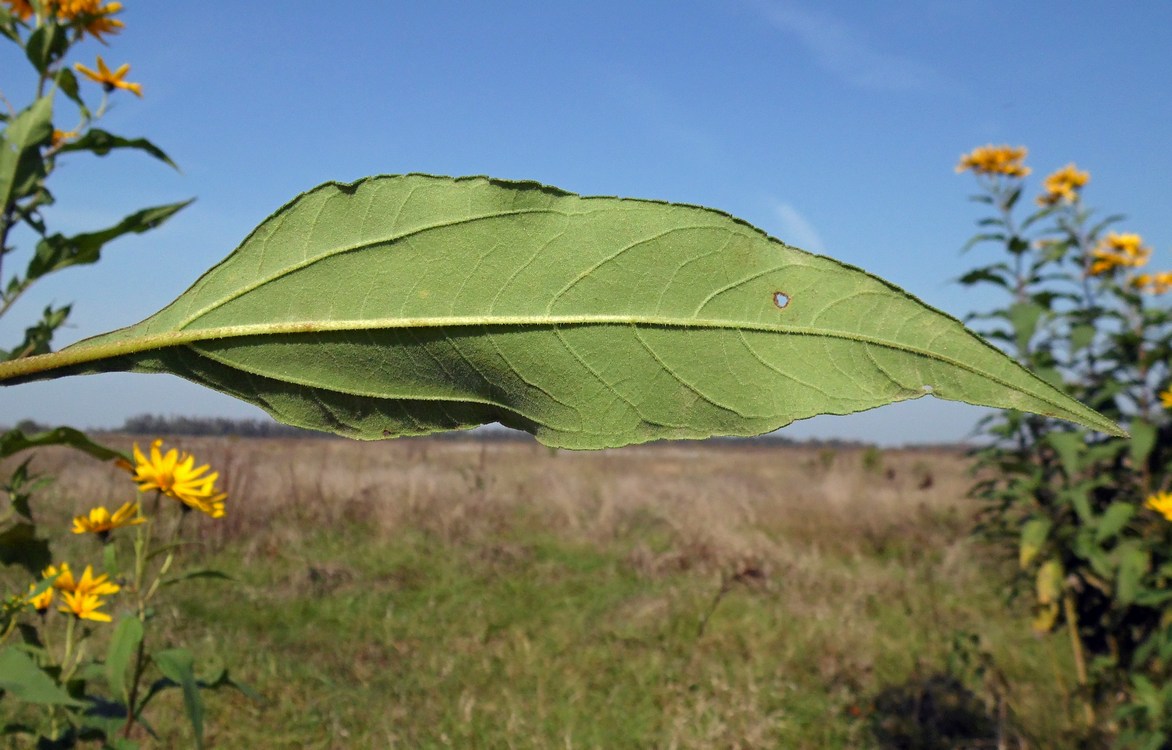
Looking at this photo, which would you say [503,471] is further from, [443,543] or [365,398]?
[365,398]

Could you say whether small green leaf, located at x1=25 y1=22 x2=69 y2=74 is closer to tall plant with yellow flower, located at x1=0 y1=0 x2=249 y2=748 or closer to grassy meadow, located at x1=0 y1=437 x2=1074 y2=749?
tall plant with yellow flower, located at x1=0 y1=0 x2=249 y2=748

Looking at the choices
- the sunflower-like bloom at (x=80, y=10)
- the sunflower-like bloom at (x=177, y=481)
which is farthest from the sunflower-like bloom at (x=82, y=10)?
the sunflower-like bloom at (x=177, y=481)

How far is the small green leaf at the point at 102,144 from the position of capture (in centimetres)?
117

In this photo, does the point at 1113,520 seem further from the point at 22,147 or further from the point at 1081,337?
the point at 22,147

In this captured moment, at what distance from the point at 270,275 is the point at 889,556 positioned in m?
7.12

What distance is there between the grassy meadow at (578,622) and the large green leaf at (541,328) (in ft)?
5.35

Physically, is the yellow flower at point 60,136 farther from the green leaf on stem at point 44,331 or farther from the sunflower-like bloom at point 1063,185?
the sunflower-like bloom at point 1063,185

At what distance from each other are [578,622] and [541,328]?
165 inches

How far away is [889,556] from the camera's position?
6785mm

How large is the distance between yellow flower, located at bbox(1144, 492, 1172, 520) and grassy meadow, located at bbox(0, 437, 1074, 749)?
2.49 ft

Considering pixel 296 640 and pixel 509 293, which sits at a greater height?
pixel 509 293

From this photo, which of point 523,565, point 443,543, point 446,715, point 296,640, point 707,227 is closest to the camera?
point 707,227

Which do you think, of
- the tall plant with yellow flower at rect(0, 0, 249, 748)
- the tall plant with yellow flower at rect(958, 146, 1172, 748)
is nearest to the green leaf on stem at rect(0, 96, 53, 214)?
the tall plant with yellow flower at rect(0, 0, 249, 748)

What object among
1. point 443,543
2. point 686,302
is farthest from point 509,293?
point 443,543
